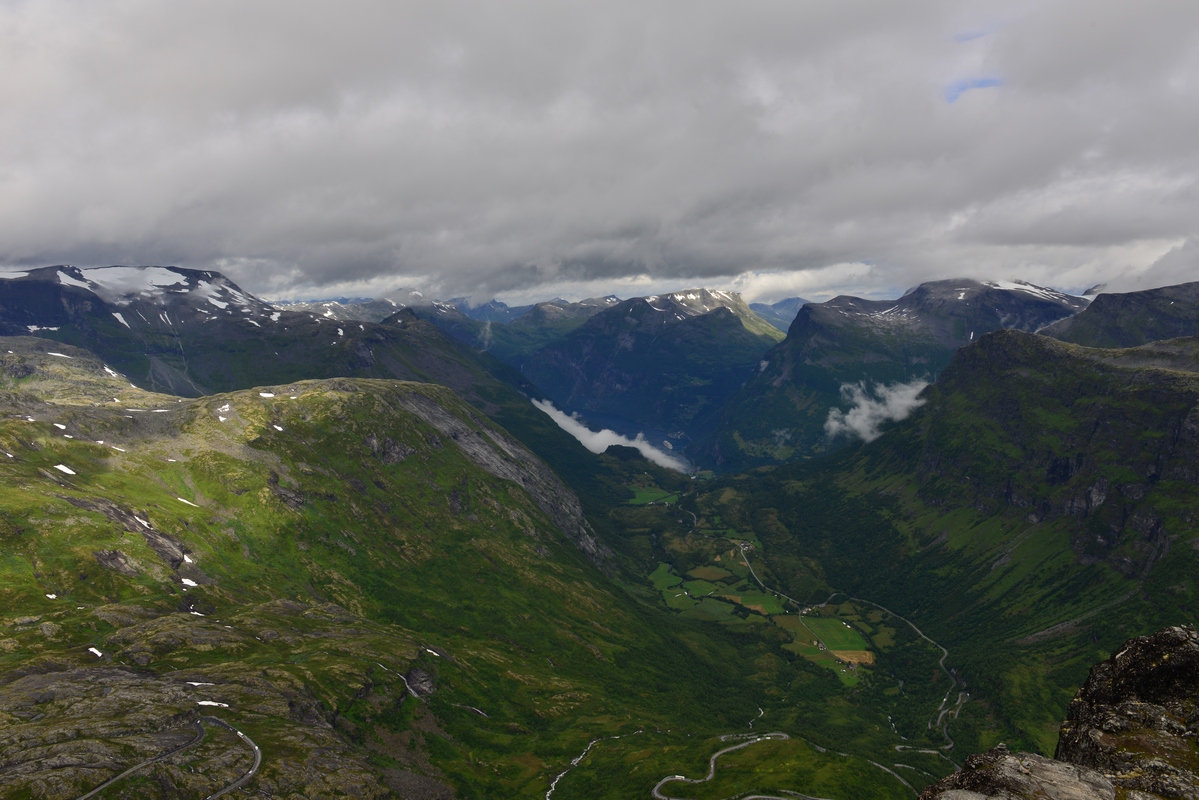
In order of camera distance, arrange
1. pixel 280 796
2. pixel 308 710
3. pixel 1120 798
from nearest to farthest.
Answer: pixel 1120 798
pixel 280 796
pixel 308 710

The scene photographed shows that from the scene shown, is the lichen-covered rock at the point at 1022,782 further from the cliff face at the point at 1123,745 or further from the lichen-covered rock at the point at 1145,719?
the lichen-covered rock at the point at 1145,719

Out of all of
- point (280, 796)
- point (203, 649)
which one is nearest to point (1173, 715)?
point (280, 796)

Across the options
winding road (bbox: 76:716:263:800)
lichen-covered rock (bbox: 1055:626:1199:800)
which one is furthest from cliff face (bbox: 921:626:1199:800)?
winding road (bbox: 76:716:263:800)

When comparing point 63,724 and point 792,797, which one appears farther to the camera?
point 792,797

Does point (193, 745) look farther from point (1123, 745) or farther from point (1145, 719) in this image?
point (1145, 719)

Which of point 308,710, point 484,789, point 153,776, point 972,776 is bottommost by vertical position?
point 484,789

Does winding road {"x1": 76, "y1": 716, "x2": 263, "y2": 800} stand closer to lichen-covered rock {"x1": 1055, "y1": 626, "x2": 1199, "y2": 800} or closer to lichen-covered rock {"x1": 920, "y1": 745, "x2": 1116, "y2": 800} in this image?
lichen-covered rock {"x1": 920, "y1": 745, "x2": 1116, "y2": 800}

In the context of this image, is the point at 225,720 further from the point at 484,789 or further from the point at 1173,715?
the point at 1173,715

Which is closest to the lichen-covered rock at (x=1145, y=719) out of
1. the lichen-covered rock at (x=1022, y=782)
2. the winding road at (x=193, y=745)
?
the lichen-covered rock at (x=1022, y=782)
